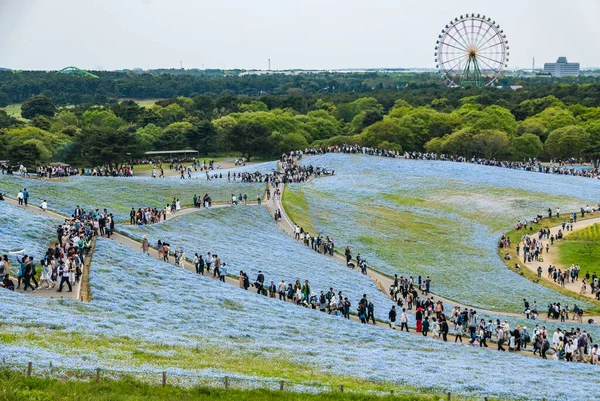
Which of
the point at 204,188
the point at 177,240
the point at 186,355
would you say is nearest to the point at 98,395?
the point at 186,355

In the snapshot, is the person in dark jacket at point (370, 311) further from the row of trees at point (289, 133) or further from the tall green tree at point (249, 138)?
the tall green tree at point (249, 138)

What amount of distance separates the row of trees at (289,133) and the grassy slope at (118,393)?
79.6 metres

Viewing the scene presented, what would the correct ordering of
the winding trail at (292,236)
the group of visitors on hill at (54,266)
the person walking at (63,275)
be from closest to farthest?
the group of visitors on hill at (54,266) < the person walking at (63,275) < the winding trail at (292,236)

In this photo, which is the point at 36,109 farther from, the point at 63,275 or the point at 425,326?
the point at 425,326

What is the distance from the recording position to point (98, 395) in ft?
67.0

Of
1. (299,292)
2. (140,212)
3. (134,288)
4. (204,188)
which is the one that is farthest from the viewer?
(204,188)

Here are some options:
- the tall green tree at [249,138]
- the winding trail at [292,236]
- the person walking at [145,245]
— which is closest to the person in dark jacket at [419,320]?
the winding trail at [292,236]

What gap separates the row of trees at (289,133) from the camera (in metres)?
105

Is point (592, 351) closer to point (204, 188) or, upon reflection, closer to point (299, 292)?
point (299, 292)

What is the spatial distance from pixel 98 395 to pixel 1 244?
19499 mm

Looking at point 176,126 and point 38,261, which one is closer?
point 38,261

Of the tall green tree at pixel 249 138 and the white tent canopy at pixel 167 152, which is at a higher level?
the tall green tree at pixel 249 138

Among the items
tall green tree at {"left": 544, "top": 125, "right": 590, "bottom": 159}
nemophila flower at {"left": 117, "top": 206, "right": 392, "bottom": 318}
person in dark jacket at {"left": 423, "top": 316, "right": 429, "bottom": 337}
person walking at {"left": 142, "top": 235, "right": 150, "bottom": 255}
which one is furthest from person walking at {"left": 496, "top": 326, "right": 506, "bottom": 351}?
tall green tree at {"left": 544, "top": 125, "right": 590, "bottom": 159}

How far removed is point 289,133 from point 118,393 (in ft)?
358
